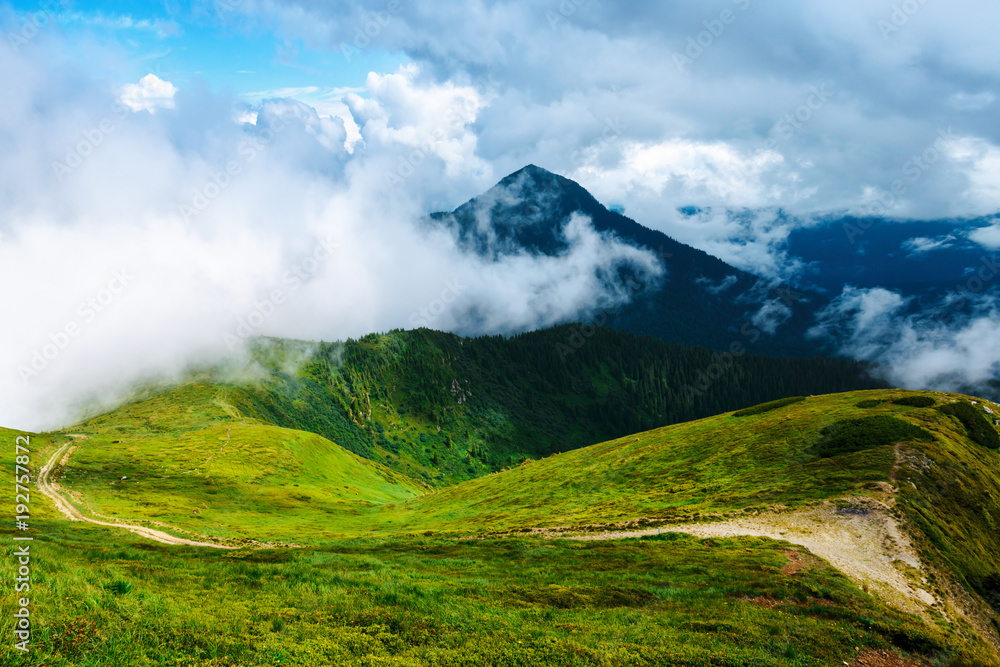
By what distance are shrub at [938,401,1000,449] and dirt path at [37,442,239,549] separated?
95098 millimetres

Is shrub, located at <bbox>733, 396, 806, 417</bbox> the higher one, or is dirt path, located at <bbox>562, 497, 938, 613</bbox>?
shrub, located at <bbox>733, 396, 806, 417</bbox>

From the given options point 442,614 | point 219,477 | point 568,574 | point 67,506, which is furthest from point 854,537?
point 219,477

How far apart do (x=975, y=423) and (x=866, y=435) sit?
22800 millimetres

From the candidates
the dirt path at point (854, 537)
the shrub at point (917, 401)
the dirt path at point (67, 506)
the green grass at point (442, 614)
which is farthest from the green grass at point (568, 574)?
the dirt path at point (67, 506)

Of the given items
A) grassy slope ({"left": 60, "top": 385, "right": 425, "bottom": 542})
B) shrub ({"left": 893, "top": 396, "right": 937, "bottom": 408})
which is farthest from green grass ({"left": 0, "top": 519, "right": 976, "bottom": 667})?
shrub ({"left": 893, "top": 396, "right": 937, "bottom": 408})

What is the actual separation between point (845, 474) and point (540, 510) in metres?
37.6

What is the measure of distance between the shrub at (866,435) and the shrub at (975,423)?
1449 cm

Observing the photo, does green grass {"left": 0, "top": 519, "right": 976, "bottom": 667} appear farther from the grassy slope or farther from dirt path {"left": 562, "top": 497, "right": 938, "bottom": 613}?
the grassy slope

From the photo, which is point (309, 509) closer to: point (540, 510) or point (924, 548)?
point (540, 510)

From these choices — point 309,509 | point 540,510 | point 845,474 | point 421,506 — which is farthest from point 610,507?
point 309,509

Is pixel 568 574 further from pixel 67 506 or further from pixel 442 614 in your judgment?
pixel 67 506

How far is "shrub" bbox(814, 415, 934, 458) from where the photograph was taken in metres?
57.8

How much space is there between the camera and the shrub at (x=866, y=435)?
5784cm

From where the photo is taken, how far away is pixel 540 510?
6881 cm
